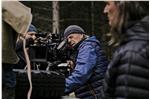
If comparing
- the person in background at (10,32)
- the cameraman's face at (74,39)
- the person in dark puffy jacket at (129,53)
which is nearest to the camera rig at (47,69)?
the cameraman's face at (74,39)

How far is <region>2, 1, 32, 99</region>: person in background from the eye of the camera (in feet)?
14.8

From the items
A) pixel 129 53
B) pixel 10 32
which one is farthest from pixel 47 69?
pixel 129 53

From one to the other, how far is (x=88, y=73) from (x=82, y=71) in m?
0.07

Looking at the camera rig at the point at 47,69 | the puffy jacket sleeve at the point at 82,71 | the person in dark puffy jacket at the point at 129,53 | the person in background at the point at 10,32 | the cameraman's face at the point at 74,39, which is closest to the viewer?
the person in dark puffy jacket at the point at 129,53

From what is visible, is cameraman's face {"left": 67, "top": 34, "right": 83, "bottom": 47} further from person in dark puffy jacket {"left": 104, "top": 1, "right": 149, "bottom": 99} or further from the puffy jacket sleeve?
person in dark puffy jacket {"left": 104, "top": 1, "right": 149, "bottom": 99}

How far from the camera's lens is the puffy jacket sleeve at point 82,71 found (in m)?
5.74

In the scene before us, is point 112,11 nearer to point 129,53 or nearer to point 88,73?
point 129,53

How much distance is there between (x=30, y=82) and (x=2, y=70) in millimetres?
431

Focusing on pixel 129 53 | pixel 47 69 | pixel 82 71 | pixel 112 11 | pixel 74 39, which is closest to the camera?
pixel 129 53

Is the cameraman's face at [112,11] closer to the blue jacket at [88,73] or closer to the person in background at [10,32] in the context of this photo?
the person in background at [10,32]

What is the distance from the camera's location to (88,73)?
5750 millimetres

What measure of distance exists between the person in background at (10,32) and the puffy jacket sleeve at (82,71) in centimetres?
110

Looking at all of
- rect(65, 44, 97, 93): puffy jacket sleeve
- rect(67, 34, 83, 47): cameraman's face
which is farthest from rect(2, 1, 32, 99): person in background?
rect(67, 34, 83, 47): cameraman's face

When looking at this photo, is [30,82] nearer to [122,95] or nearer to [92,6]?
[122,95]
